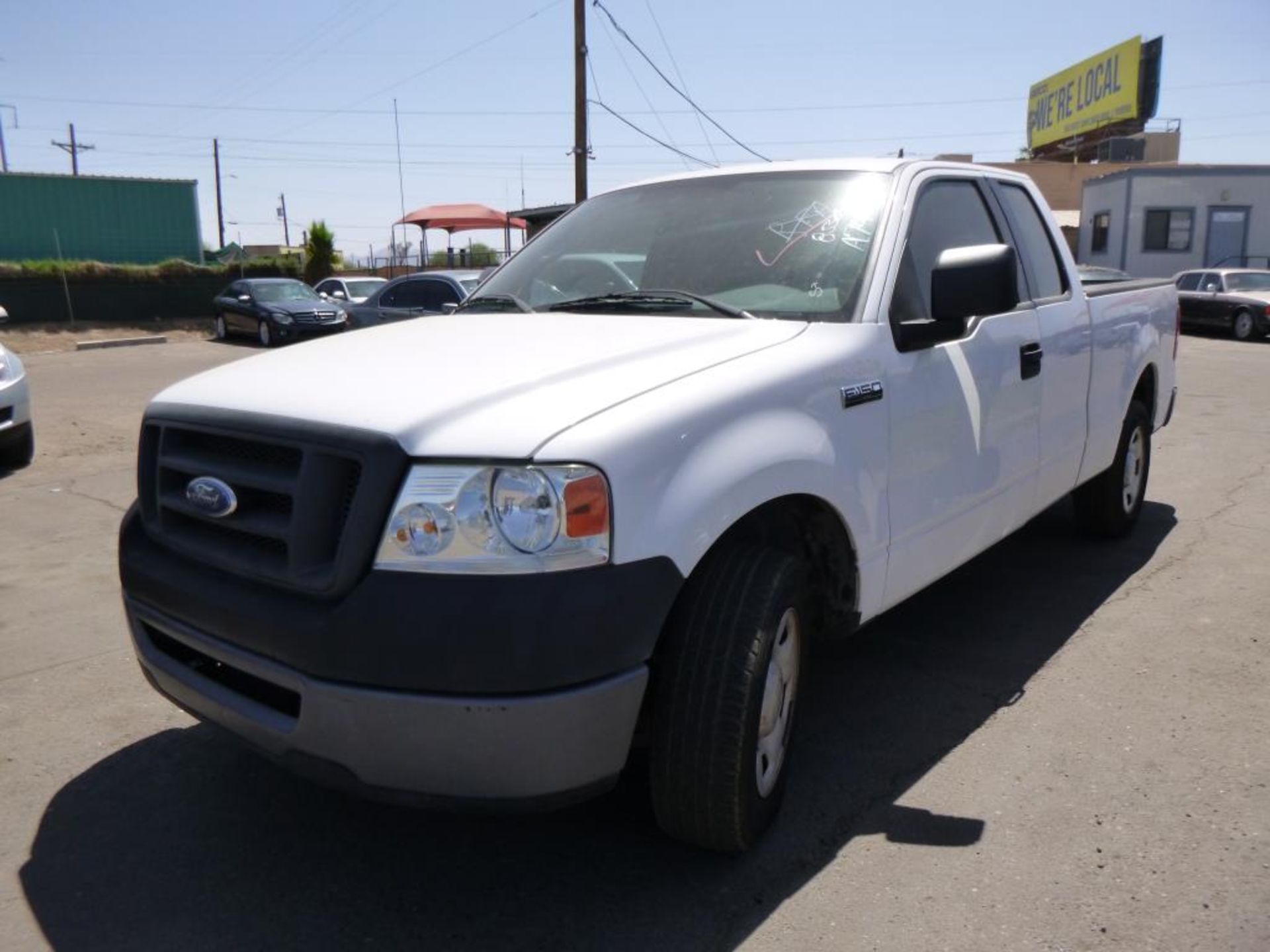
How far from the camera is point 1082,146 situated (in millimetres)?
53312

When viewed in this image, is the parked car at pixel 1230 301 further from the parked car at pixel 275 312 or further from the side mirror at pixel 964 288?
the side mirror at pixel 964 288

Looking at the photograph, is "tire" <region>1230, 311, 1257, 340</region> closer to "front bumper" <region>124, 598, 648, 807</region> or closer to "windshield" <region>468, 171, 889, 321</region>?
"windshield" <region>468, 171, 889, 321</region>

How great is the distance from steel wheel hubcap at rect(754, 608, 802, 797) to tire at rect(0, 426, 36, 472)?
7254 mm

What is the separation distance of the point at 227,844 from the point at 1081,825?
7.71ft

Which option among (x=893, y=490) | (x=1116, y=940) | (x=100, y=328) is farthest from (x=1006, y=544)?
→ (x=100, y=328)

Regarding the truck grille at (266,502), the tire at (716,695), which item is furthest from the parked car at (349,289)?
the tire at (716,695)

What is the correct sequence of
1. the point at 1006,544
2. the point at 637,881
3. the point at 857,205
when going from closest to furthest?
the point at 637,881, the point at 857,205, the point at 1006,544

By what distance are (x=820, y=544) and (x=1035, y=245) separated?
2.24m

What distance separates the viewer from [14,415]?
308 inches

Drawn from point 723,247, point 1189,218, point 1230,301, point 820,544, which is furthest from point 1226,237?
point 820,544

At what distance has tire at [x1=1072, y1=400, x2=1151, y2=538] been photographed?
5578 millimetres

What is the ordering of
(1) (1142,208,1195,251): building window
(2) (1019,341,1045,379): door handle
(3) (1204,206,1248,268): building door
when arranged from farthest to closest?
(1) (1142,208,1195,251): building window < (3) (1204,206,1248,268): building door < (2) (1019,341,1045,379): door handle

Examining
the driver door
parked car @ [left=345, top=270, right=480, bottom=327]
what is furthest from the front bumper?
parked car @ [left=345, top=270, right=480, bottom=327]

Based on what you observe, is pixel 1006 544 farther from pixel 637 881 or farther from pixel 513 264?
pixel 637 881
